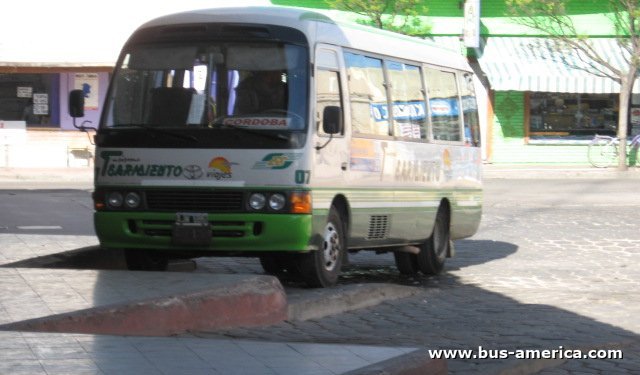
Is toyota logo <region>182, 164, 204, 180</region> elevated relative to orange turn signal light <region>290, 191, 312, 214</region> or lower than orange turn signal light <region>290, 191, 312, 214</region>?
elevated

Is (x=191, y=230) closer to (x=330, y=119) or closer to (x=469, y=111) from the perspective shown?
(x=330, y=119)

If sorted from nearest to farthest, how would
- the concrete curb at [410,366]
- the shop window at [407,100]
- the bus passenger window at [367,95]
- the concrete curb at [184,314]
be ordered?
the concrete curb at [410,366], the concrete curb at [184,314], the bus passenger window at [367,95], the shop window at [407,100]

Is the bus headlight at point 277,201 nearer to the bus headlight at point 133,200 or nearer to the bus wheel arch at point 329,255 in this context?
the bus wheel arch at point 329,255

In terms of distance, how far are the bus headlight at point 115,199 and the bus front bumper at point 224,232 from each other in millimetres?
79

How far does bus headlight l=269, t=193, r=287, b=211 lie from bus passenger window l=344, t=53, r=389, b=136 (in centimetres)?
142

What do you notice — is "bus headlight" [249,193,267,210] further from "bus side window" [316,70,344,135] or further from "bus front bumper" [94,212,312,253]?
"bus side window" [316,70,344,135]

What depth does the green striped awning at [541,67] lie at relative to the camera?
131ft

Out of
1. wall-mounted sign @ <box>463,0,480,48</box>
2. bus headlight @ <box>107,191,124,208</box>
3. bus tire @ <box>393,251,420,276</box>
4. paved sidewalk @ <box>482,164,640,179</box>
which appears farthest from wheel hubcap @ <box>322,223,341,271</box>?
wall-mounted sign @ <box>463,0,480,48</box>

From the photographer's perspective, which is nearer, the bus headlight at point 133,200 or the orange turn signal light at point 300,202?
the orange turn signal light at point 300,202

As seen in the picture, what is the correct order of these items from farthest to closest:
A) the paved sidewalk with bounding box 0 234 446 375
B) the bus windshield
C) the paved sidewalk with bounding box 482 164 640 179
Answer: the paved sidewalk with bounding box 482 164 640 179 → the bus windshield → the paved sidewalk with bounding box 0 234 446 375

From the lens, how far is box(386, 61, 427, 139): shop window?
1435cm

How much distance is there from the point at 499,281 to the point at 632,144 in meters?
26.7

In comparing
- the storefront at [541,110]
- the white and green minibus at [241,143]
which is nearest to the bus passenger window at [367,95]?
the white and green minibus at [241,143]

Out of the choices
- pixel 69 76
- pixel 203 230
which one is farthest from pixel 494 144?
pixel 203 230
